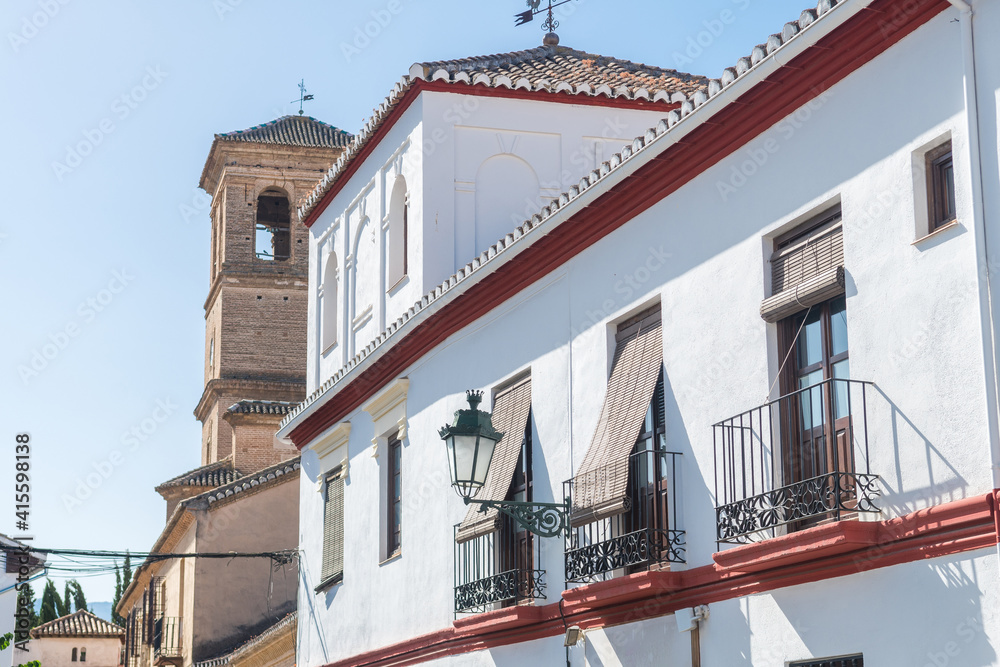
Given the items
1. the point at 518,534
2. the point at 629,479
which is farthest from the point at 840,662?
the point at 518,534

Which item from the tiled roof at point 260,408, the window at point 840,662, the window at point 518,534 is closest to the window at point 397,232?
the window at point 518,534

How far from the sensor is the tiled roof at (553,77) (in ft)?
49.6

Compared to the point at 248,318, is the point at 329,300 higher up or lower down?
lower down

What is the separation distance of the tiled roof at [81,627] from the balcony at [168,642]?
19.9m

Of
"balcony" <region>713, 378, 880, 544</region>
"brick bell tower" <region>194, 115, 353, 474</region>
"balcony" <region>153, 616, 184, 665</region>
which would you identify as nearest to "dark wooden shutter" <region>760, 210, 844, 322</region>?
"balcony" <region>713, 378, 880, 544</region>

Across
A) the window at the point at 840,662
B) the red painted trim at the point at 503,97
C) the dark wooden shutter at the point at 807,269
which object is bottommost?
the window at the point at 840,662

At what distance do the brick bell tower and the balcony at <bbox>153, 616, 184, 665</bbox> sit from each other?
9.30 meters

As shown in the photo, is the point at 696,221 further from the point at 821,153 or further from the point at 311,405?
the point at 311,405

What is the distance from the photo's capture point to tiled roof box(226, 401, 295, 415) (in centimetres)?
3234

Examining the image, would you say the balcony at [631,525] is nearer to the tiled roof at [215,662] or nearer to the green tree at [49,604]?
the tiled roof at [215,662]

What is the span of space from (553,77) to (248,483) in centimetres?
1113

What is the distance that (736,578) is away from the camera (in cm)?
861

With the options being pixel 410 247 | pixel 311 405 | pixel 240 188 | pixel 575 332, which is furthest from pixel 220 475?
pixel 575 332

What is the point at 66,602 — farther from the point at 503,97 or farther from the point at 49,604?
the point at 503,97
